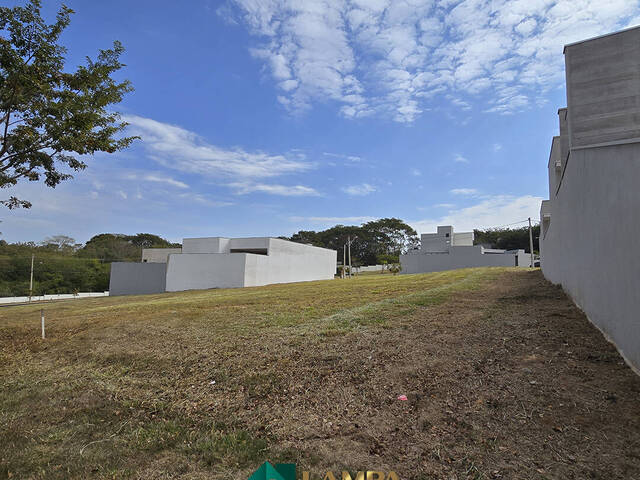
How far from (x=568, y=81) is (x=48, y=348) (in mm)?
11129

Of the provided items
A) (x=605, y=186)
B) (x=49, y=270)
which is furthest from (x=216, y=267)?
(x=605, y=186)

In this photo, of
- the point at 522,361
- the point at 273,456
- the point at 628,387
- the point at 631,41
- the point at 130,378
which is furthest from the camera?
the point at 631,41

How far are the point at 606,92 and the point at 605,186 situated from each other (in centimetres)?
302

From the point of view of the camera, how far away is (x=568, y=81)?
6887mm

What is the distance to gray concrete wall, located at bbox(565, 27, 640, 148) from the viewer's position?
583cm

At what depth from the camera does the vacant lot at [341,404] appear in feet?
8.19

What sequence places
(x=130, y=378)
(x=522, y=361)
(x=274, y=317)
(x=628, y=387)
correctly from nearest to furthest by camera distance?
1. (x=628, y=387)
2. (x=522, y=361)
3. (x=130, y=378)
4. (x=274, y=317)

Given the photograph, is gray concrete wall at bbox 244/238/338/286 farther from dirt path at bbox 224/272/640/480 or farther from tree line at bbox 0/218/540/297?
dirt path at bbox 224/272/640/480

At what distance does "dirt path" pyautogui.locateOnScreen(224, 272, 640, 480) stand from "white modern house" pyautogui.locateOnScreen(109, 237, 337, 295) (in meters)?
21.8

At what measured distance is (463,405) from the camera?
3135mm

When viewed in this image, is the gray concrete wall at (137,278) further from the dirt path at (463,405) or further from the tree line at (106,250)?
the dirt path at (463,405)

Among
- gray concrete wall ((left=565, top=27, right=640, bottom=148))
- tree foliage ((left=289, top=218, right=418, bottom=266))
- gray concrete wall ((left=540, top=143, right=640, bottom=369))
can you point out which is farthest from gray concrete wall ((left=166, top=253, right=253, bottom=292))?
tree foliage ((left=289, top=218, right=418, bottom=266))

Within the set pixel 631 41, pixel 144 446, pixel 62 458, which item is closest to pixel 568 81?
pixel 631 41

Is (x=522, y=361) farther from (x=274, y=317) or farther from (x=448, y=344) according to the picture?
(x=274, y=317)
